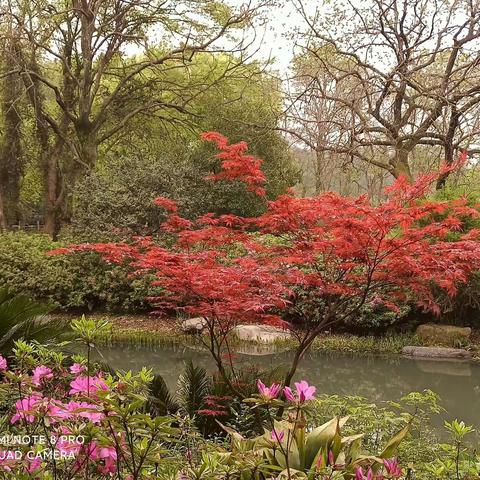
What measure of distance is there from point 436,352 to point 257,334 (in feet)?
9.59

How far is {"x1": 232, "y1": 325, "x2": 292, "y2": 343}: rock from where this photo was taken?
9289mm

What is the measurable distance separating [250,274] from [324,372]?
3.77 m

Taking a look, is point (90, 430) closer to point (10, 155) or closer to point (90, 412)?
point (90, 412)

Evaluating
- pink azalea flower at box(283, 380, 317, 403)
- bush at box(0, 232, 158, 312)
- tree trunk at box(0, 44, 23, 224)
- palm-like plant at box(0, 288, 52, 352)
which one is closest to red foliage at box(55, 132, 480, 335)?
palm-like plant at box(0, 288, 52, 352)

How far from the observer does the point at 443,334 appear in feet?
30.8

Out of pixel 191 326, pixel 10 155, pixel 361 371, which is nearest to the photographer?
pixel 361 371

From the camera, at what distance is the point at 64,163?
1912 centimetres

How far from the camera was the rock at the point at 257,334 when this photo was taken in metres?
9.29

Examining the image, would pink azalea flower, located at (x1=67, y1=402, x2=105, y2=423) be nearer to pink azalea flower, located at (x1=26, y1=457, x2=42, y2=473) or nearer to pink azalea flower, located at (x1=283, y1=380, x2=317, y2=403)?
pink azalea flower, located at (x1=26, y1=457, x2=42, y2=473)

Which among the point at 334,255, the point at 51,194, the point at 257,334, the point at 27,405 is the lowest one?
the point at 257,334

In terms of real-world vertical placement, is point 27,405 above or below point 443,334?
above

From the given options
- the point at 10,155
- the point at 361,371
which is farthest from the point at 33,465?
the point at 10,155

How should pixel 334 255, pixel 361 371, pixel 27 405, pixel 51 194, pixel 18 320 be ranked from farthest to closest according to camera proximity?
pixel 51 194 → pixel 361 371 → pixel 334 255 → pixel 18 320 → pixel 27 405

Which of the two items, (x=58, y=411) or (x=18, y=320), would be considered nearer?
(x=58, y=411)
